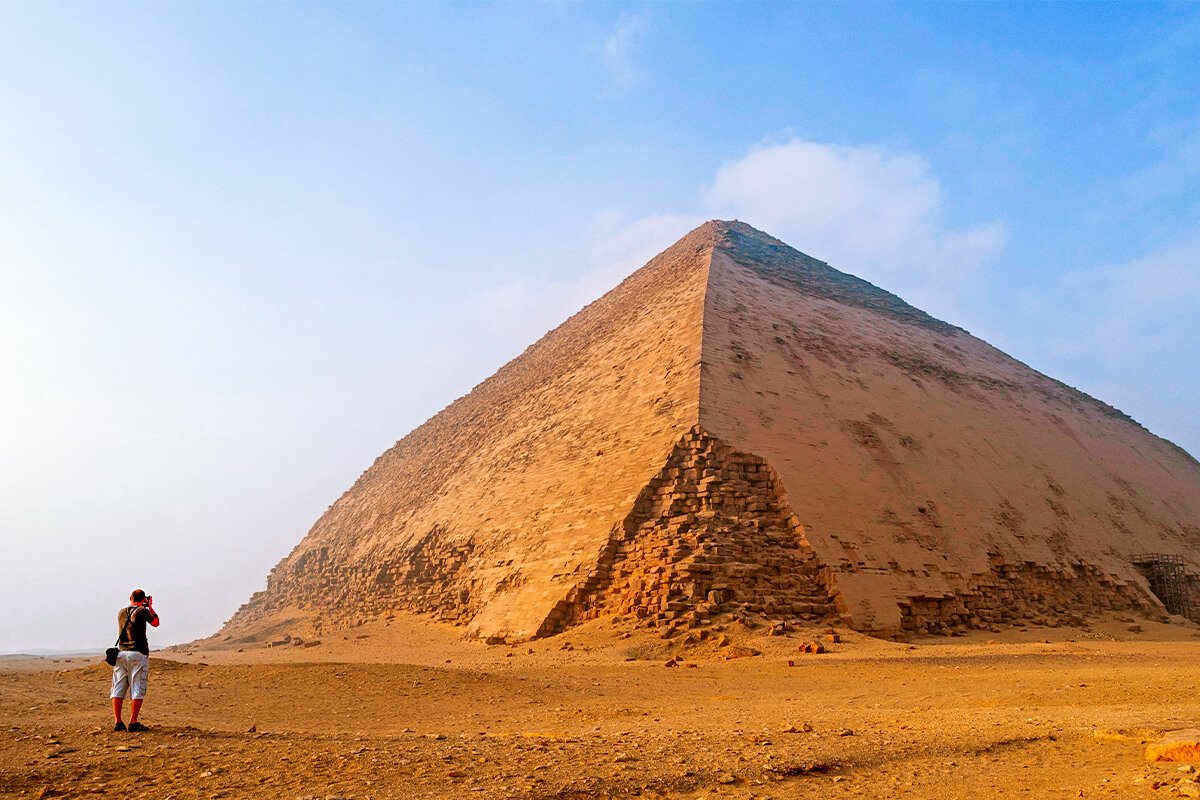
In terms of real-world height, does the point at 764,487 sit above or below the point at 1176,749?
above

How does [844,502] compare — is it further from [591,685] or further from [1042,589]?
[591,685]

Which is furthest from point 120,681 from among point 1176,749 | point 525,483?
point 525,483

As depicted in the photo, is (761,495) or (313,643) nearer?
(761,495)

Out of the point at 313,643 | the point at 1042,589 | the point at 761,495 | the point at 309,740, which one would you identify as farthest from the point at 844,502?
the point at 313,643

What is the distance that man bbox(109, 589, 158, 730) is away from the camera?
5.51 meters

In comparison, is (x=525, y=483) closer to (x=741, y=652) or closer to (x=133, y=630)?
(x=741, y=652)

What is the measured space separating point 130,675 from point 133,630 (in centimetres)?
34

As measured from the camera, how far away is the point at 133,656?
5.68m

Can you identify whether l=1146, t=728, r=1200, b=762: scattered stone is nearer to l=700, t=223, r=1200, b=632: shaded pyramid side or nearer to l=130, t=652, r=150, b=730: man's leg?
l=130, t=652, r=150, b=730: man's leg

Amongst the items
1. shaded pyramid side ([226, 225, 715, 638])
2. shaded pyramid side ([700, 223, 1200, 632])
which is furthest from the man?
shaded pyramid side ([700, 223, 1200, 632])

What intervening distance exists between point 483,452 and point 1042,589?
46.8 feet

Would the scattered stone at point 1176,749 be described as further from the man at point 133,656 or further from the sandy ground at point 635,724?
the man at point 133,656

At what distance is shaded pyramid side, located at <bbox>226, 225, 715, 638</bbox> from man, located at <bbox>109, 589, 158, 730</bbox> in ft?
24.7

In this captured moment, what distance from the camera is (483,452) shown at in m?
23.2
